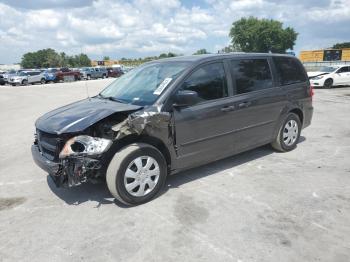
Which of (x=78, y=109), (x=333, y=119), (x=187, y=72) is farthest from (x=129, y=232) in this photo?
(x=333, y=119)

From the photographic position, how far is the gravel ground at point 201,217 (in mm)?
3305

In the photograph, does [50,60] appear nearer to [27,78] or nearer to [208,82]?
[27,78]

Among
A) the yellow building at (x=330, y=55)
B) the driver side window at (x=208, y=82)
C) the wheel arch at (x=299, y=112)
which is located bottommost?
the wheel arch at (x=299, y=112)

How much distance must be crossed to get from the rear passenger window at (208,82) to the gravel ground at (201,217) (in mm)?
1253

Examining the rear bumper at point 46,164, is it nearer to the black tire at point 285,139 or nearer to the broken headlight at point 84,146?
the broken headlight at point 84,146

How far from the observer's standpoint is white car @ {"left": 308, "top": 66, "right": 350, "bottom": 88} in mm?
21373

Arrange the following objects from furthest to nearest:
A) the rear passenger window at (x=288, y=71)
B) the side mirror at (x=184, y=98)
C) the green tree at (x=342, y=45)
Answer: the green tree at (x=342, y=45), the rear passenger window at (x=288, y=71), the side mirror at (x=184, y=98)

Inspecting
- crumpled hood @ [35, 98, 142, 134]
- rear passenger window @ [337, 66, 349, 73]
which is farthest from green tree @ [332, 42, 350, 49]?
crumpled hood @ [35, 98, 142, 134]

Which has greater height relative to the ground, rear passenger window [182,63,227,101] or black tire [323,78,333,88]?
rear passenger window [182,63,227,101]

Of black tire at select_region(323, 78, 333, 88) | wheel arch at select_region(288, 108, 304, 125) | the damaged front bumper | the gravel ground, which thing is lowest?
the gravel ground

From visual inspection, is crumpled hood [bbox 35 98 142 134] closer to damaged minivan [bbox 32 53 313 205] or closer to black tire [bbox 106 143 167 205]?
damaged minivan [bbox 32 53 313 205]

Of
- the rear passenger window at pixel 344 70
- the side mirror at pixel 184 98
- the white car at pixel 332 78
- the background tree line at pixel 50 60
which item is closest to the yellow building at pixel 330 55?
the rear passenger window at pixel 344 70

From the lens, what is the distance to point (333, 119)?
32.6 feet

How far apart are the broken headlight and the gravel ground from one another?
76 centimetres
